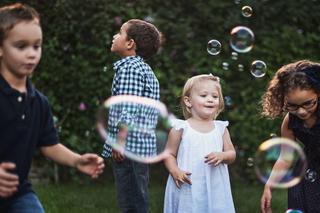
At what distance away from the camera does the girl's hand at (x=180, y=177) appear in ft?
14.9

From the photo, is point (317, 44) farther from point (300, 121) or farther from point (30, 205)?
point (30, 205)

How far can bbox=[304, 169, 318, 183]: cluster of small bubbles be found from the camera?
4.50m

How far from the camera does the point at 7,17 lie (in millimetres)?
3520

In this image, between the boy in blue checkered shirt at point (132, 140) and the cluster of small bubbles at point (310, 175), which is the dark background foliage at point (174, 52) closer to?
the boy in blue checkered shirt at point (132, 140)

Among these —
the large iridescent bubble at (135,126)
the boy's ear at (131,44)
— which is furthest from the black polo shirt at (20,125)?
the boy's ear at (131,44)

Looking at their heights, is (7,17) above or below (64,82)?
above

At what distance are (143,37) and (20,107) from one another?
172cm

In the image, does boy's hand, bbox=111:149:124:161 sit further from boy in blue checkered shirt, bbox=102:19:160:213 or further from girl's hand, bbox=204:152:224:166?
girl's hand, bbox=204:152:224:166

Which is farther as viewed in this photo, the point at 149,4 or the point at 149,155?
→ the point at 149,4

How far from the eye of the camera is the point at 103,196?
22.6 ft

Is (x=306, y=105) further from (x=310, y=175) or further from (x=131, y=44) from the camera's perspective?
(x=131, y=44)

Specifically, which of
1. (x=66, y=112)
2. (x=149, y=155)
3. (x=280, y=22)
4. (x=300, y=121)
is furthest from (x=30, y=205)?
(x=280, y=22)

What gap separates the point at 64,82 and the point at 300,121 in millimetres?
3786

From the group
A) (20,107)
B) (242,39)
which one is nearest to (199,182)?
(242,39)
